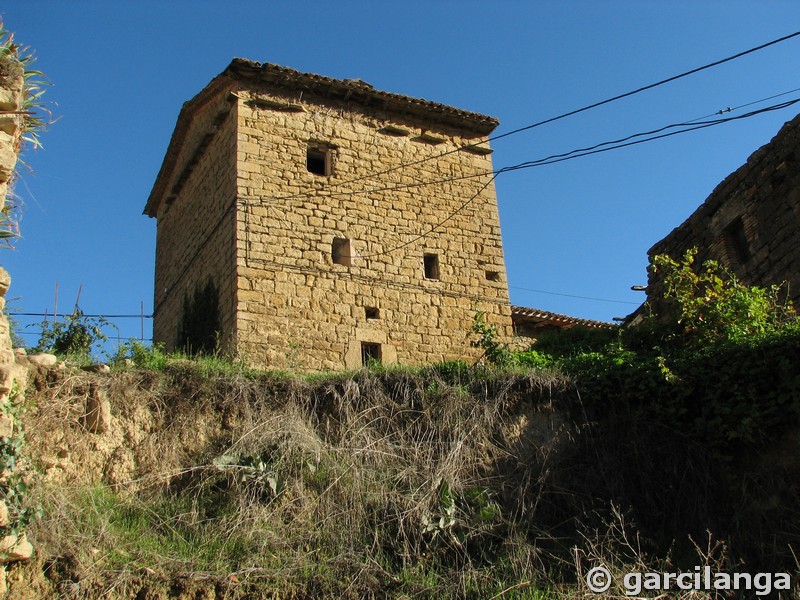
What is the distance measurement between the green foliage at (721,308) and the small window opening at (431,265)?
3.81m

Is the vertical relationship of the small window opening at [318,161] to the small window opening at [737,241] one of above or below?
above

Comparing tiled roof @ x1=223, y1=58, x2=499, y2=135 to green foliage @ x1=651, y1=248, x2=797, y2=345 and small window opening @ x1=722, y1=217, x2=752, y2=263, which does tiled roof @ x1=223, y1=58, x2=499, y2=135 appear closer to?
small window opening @ x1=722, y1=217, x2=752, y2=263

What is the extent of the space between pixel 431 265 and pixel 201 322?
12.8ft

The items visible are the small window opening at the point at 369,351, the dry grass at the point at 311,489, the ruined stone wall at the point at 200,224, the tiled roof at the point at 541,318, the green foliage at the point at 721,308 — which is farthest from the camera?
the tiled roof at the point at 541,318

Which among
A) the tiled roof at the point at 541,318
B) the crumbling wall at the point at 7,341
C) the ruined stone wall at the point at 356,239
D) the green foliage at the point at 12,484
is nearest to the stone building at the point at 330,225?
the ruined stone wall at the point at 356,239

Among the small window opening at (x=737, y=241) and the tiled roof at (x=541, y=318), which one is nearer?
the small window opening at (x=737, y=241)

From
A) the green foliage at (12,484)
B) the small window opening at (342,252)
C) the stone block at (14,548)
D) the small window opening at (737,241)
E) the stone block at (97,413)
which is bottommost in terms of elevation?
the stone block at (14,548)

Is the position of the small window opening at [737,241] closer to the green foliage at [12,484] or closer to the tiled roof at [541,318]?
the tiled roof at [541,318]

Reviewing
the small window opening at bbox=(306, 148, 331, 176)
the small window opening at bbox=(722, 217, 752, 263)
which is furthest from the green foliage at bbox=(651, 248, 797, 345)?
the small window opening at bbox=(306, 148, 331, 176)

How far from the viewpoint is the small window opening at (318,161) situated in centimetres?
1409

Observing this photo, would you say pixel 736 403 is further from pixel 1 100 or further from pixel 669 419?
pixel 1 100

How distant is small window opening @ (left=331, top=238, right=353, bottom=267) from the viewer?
43.5ft

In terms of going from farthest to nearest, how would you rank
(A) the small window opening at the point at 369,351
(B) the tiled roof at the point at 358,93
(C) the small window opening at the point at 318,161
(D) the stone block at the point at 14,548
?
1. (C) the small window opening at the point at 318,161
2. (B) the tiled roof at the point at 358,93
3. (A) the small window opening at the point at 369,351
4. (D) the stone block at the point at 14,548

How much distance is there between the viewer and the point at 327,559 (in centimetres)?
752
